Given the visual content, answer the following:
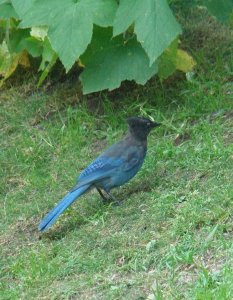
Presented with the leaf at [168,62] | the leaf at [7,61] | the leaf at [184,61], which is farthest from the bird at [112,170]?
the leaf at [7,61]

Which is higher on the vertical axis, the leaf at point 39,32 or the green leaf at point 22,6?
the green leaf at point 22,6

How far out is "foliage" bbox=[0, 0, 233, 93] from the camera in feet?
21.0

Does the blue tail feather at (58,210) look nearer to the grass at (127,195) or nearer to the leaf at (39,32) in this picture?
the grass at (127,195)

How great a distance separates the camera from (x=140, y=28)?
635 cm

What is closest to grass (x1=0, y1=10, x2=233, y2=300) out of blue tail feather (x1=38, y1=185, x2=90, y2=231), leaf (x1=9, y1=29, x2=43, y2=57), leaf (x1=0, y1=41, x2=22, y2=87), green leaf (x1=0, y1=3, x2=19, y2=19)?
blue tail feather (x1=38, y1=185, x2=90, y2=231)

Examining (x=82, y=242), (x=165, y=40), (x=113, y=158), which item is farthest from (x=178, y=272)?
(x=165, y=40)

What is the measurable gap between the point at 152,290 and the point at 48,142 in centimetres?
282

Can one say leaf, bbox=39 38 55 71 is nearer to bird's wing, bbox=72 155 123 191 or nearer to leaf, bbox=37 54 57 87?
leaf, bbox=37 54 57 87

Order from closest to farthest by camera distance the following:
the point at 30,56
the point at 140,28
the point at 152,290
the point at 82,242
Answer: the point at 152,290 < the point at 82,242 < the point at 140,28 < the point at 30,56

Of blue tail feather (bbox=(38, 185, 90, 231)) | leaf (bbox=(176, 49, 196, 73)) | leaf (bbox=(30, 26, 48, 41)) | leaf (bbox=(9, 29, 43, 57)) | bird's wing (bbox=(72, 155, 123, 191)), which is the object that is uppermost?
leaf (bbox=(30, 26, 48, 41))

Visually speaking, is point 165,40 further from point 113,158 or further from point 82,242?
point 82,242

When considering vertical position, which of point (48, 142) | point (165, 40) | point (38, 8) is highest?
point (38, 8)

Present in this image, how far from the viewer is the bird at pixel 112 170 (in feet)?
20.2

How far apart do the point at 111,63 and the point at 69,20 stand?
72cm
